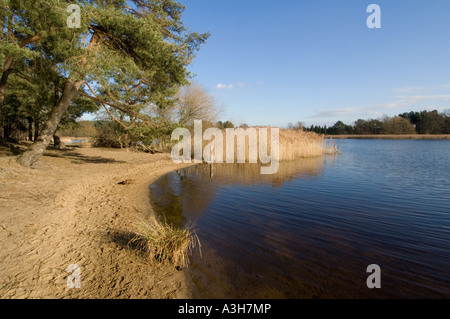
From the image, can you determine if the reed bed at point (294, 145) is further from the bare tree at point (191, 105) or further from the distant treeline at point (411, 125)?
the distant treeline at point (411, 125)

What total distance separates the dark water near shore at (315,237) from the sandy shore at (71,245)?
745mm

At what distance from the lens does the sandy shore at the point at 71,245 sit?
2.91 meters

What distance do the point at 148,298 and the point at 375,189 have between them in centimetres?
910

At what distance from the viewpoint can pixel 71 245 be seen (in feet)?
12.8

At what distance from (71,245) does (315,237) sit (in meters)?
4.66

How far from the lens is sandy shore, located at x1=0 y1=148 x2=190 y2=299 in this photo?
2914 millimetres

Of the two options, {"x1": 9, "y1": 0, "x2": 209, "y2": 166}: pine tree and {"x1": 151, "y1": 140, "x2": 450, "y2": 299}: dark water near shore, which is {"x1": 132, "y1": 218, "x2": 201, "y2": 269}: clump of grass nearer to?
{"x1": 151, "y1": 140, "x2": 450, "y2": 299}: dark water near shore

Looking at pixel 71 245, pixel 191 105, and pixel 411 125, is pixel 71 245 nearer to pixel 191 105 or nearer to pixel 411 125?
pixel 191 105

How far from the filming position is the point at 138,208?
6465 millimetres

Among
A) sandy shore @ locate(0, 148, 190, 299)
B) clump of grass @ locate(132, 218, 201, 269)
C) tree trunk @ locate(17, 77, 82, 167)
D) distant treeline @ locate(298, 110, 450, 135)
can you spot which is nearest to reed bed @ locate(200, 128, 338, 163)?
tree trunk @ locate(17, 77, 82, 167)

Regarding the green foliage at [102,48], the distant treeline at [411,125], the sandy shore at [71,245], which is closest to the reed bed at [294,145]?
the green foliage at [102,48]

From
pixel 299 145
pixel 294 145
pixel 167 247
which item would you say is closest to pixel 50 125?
pixel 167 247

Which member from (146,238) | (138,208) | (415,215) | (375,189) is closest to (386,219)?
(415,215)
